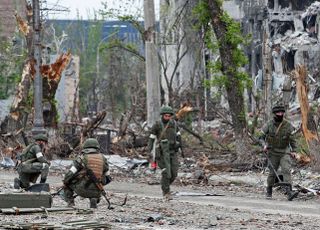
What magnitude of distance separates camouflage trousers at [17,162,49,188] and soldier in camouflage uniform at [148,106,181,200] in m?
2.25

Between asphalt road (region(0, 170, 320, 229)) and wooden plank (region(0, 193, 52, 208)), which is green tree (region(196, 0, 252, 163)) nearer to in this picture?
asphalt road (region(0, 170, 320, 229))

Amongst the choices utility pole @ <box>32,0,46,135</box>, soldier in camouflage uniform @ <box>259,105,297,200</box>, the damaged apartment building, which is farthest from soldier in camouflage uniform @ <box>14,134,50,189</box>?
the damaged apartment building

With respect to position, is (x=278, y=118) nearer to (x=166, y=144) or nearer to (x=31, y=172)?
(x=166, y=144)

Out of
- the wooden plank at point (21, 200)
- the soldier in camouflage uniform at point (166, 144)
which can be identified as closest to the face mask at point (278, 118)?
the soldier in camouflage uniform at point (166, 144)

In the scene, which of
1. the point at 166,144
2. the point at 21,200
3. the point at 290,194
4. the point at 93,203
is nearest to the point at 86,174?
the point at 93,203

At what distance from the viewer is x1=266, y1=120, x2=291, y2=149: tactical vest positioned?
20234 mm

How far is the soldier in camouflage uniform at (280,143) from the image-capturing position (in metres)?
20.2

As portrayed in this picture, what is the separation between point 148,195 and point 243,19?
30442mm

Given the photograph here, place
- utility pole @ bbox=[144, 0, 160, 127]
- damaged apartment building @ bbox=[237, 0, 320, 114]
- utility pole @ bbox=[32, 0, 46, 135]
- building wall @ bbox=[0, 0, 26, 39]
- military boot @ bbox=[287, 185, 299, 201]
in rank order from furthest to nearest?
building wall @ bbox=[0, 0, 26, 39] → damaged apartment building @ bbox=[237, 0, 320, 114] → utility pole @ bbox=[144, 0, 160, 127] → utility pole @ bbox=[32, 0, 46, 135] → military boot @ bbox=[287, 185, 299, 201]

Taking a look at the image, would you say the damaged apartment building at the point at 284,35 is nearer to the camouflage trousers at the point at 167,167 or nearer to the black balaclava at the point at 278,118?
the black balaclava at the point at 278,118

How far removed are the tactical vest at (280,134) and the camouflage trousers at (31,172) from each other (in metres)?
4.60

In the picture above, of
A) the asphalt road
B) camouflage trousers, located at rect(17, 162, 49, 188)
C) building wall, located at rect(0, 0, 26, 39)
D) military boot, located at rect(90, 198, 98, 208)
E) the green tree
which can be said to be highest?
building wall, located at rect(0, 0, 26, 39)

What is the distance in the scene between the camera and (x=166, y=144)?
20156 mm

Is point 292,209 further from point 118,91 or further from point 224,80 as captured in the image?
point 118,91
